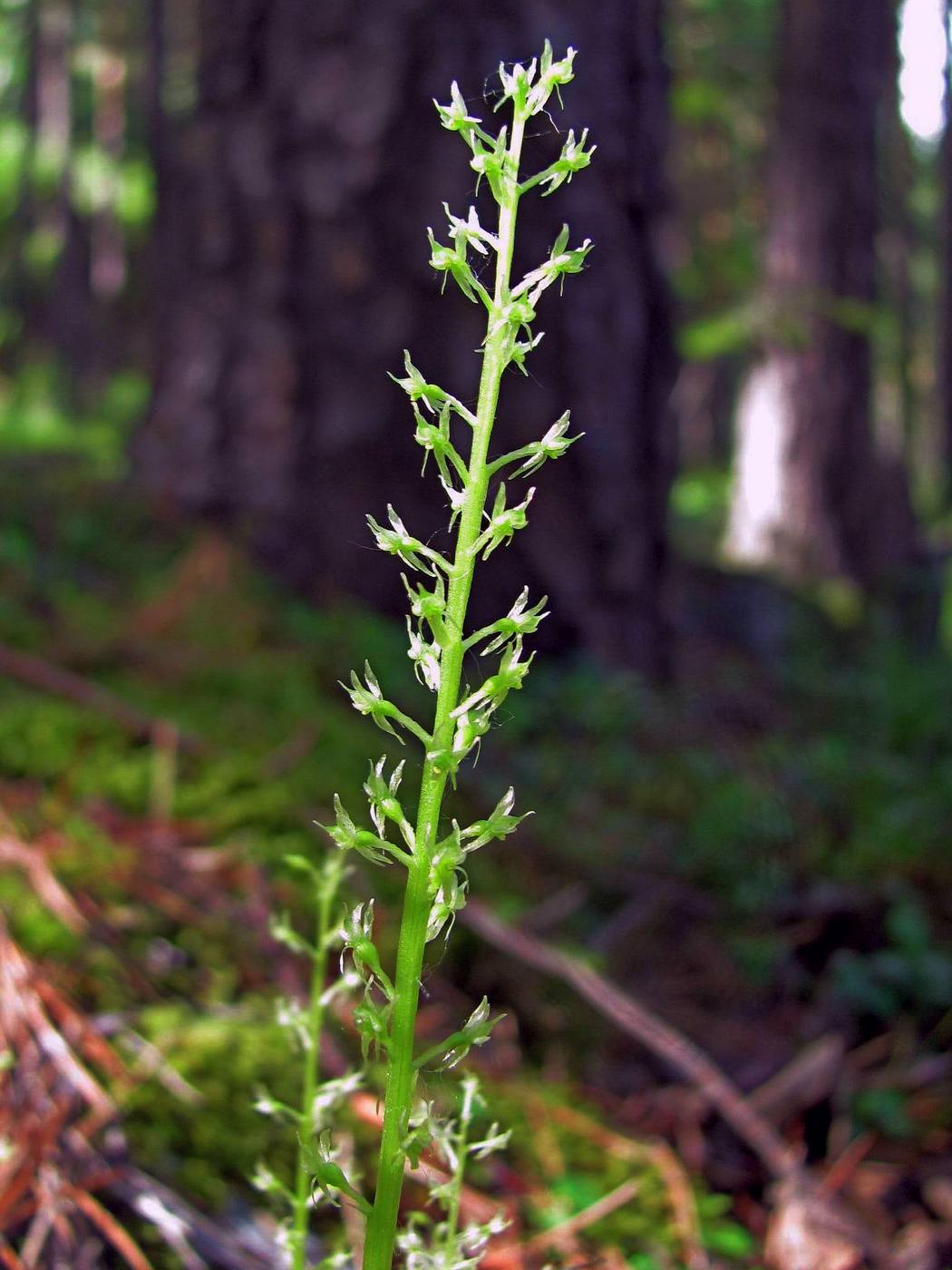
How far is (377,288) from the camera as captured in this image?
3.44 meters

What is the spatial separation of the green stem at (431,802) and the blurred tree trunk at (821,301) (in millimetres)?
7444

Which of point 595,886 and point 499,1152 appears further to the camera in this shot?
point 595,886

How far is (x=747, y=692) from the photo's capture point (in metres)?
4.54

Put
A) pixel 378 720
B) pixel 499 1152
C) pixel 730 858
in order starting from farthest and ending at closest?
pixel 730 858, pixel 499 1152, pixel 378 720

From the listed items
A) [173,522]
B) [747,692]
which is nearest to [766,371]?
[747,692]

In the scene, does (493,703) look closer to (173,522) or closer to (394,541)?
(394,541)

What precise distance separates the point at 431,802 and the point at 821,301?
8.00 metres

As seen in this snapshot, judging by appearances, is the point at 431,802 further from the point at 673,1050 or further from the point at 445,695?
the point at 673,1050

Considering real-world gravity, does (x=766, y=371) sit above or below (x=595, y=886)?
above

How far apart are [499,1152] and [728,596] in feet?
14.0

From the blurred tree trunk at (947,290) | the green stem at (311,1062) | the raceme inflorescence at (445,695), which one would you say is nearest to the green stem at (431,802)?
the raceme inflorescence at (445,695)

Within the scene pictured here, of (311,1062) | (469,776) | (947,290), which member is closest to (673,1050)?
(311,1062)

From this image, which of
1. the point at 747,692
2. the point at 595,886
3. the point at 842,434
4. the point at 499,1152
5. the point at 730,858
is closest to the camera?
the point at 499,1152

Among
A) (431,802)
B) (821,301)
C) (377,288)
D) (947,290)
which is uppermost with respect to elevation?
(947,290)
